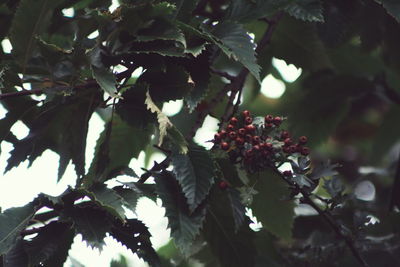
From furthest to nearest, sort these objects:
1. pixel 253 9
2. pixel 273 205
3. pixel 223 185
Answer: pixel 273 205, pixel 253 9, pixel 223 185

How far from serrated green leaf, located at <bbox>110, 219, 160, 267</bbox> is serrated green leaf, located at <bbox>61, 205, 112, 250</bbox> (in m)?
0.05

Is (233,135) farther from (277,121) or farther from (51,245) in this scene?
(51,245)

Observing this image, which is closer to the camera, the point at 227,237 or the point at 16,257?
the point at 16,257

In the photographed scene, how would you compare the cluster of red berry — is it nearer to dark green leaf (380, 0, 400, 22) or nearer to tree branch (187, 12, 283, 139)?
tree branch (187, 12, 283, 139)

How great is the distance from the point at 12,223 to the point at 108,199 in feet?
0.61

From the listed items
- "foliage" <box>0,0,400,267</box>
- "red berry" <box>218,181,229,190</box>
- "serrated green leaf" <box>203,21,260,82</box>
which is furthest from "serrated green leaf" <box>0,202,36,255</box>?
"serrated green leaf" <box>203,21,260,82</box>

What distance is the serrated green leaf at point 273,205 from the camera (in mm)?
1685

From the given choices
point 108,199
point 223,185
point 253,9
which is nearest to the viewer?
point 108,199

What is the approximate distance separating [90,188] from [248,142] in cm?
31

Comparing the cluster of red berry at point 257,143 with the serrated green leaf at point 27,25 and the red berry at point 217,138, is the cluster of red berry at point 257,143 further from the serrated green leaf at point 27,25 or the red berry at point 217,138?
the serrated green leaf at point 27,25

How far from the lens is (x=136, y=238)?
55.2 inches

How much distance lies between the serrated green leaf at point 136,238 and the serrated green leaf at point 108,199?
3.0 inches

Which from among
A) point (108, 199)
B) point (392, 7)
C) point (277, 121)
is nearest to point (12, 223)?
point (108, 199)

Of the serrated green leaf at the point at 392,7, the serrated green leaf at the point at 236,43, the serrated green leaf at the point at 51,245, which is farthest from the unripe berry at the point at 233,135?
the serrated green leaf at the point at 392,7
